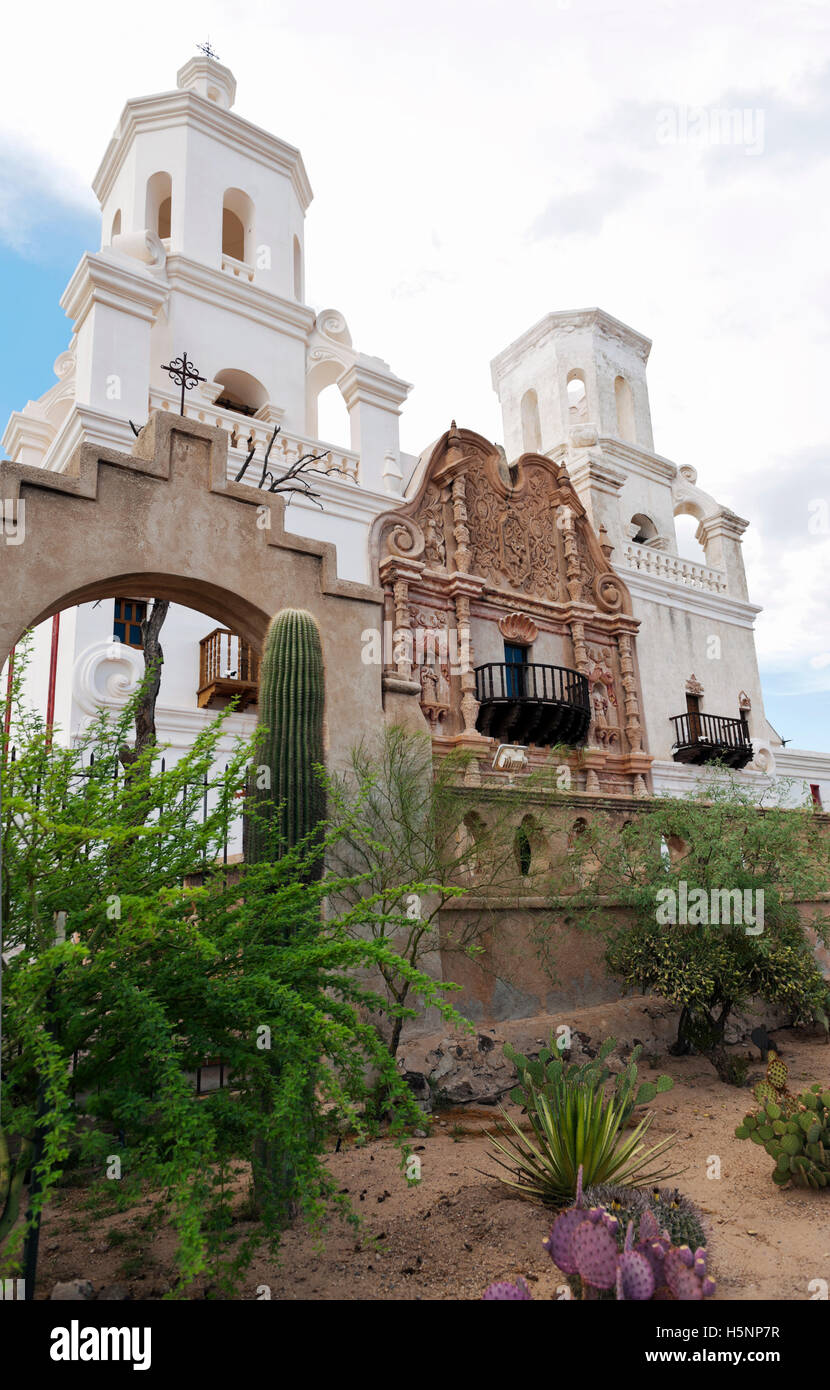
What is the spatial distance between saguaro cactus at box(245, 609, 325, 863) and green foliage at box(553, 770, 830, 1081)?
3.93 meters

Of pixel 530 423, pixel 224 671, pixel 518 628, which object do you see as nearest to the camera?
pixel 224 671

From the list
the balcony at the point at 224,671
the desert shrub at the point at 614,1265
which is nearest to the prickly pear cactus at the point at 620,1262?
the desert shrub at the point at 614,1265

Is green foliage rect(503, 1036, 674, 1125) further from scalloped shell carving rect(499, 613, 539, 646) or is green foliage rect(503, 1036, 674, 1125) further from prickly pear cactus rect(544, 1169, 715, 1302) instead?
scalloped shell carving rect(499, 613, 539, 646)

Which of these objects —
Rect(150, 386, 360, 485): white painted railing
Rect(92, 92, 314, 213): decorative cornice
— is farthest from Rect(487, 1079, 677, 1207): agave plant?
Rect(92, 92, 314, 213): decorative cornice

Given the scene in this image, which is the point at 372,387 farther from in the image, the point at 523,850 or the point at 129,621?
the point at 523,850

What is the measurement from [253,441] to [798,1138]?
1339 centimetres

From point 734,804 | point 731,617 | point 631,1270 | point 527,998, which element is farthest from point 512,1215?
point 731,617

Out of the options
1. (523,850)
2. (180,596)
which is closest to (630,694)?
(523,850)

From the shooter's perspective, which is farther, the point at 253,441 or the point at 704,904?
the point at 253,441

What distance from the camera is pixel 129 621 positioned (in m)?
15.0

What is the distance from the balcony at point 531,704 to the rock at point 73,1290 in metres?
12.8

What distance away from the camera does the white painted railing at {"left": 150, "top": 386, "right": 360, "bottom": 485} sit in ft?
49.7

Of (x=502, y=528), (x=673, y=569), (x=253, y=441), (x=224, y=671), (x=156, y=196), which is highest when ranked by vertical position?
(x=156, y=196)

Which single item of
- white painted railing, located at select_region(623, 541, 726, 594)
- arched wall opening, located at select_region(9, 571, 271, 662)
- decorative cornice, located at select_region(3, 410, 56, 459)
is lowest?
arched wall opening, located at select_region(9, 571, 271, 662)
